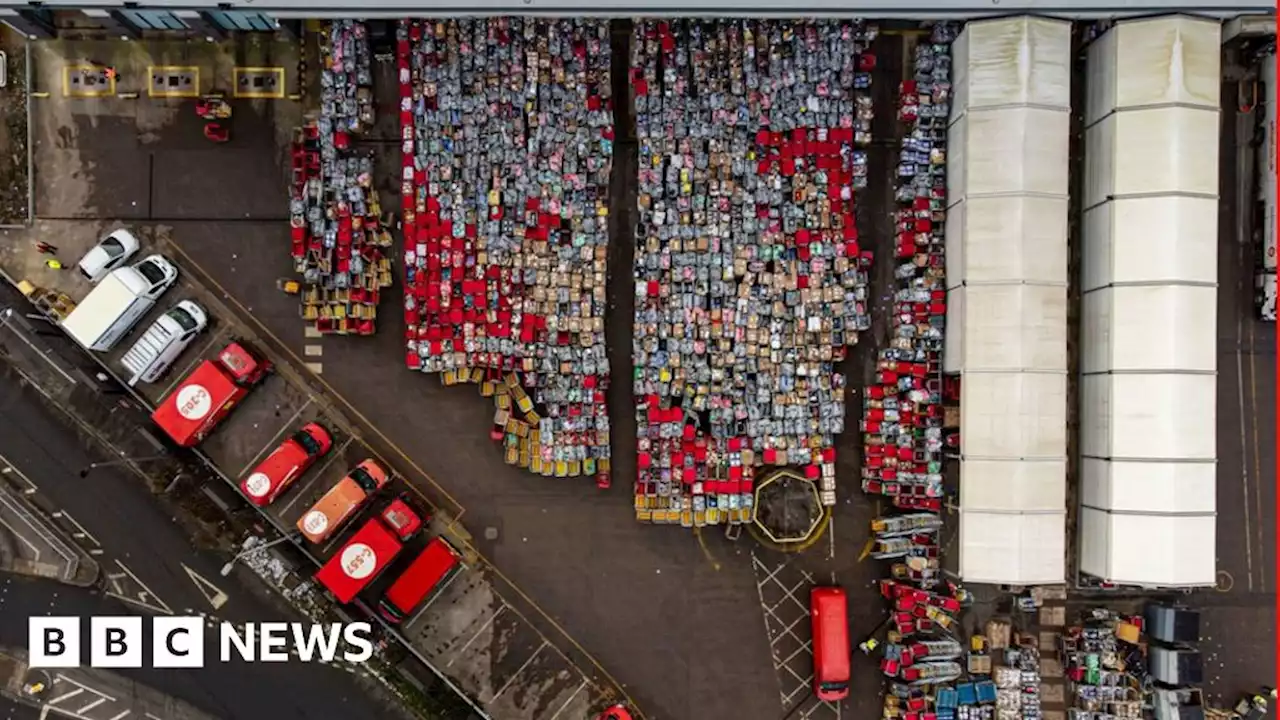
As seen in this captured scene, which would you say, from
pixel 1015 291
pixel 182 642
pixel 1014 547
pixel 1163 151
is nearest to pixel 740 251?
pixel 1015 291

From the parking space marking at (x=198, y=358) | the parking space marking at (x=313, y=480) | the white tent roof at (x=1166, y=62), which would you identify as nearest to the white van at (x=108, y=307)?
the parking space marking at (x=198, y=358)

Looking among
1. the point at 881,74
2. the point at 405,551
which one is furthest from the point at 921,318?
the point at 405,551

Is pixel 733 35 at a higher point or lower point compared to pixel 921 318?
higher

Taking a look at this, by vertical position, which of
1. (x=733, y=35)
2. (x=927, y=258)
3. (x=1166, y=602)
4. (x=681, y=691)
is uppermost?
(x=733, y=35)

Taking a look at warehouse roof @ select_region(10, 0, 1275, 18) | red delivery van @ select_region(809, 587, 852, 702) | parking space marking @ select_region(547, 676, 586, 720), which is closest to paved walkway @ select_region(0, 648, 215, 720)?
parking space marking @ select_region(547, 676, 586, 720)

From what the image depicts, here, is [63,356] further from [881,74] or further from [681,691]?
[881,74]

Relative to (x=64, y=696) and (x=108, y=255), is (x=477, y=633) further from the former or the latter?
(x=108, y=255)

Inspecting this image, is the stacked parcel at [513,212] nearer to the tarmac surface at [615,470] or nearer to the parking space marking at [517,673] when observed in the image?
the tarmac surface at [615,470]
